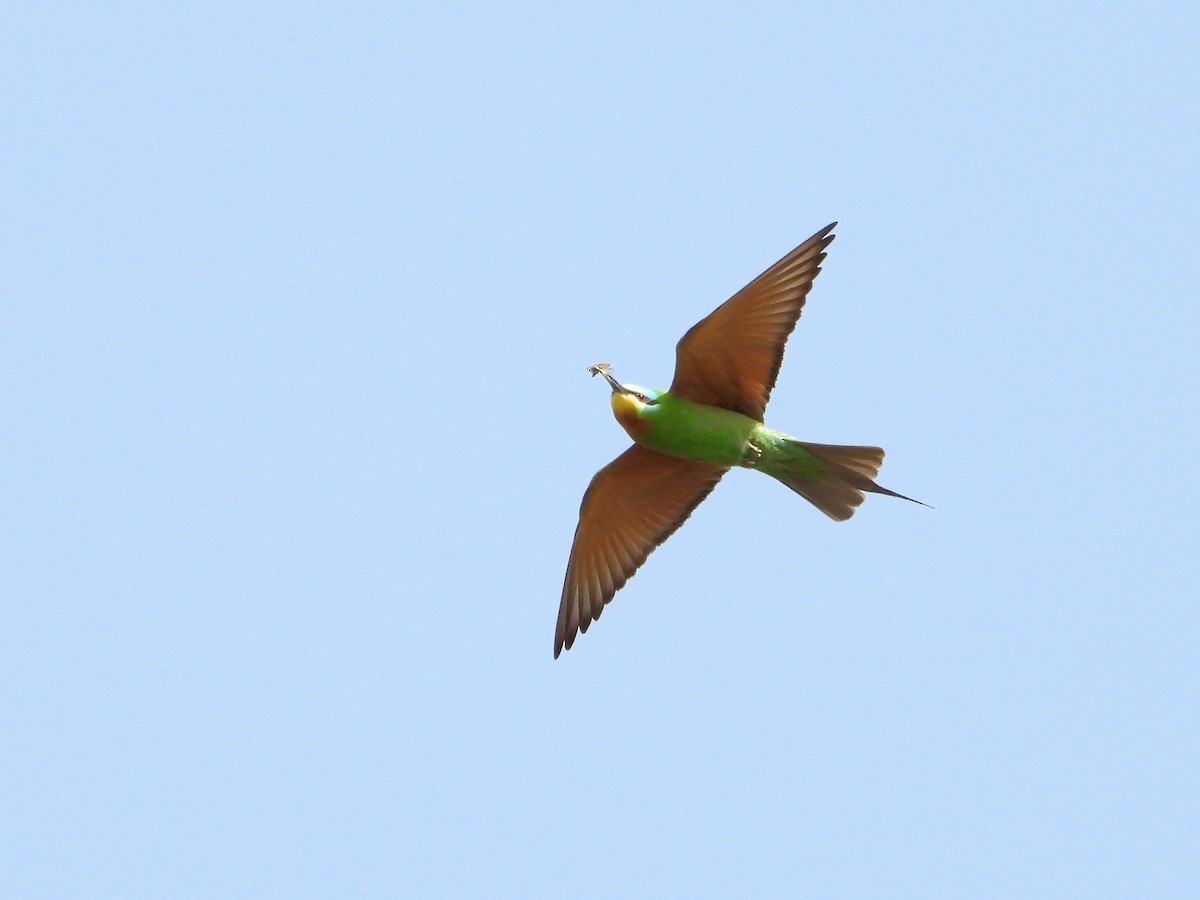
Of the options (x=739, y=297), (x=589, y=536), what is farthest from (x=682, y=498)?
(x=739, y=297)

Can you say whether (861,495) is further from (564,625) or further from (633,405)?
(564,625)

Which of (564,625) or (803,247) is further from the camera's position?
(564,625)

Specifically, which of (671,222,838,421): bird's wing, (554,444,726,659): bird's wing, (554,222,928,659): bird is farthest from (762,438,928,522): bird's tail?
(554,444,726,659): bird's wing

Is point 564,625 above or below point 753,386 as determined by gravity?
below

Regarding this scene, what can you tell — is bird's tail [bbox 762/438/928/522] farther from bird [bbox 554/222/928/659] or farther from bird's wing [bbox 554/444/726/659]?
bird's wing [bbox 554/444/726/659]

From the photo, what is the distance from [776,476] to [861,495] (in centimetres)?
53

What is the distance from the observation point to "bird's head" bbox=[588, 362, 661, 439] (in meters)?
8.83

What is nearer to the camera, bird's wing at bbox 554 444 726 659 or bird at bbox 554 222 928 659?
bird at bbox 554 222 928 659

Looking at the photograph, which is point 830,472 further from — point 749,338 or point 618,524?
point 618,524

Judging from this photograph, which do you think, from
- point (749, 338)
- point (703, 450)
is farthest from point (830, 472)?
point (749, 338)

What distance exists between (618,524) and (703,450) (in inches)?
35.2

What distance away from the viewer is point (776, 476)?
29.7 ft

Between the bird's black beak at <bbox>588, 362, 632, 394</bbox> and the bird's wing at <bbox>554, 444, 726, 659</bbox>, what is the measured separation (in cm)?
52

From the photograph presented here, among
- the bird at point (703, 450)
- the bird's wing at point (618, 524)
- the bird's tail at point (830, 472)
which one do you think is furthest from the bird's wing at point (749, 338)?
the bird's wing at point (618, 524)
